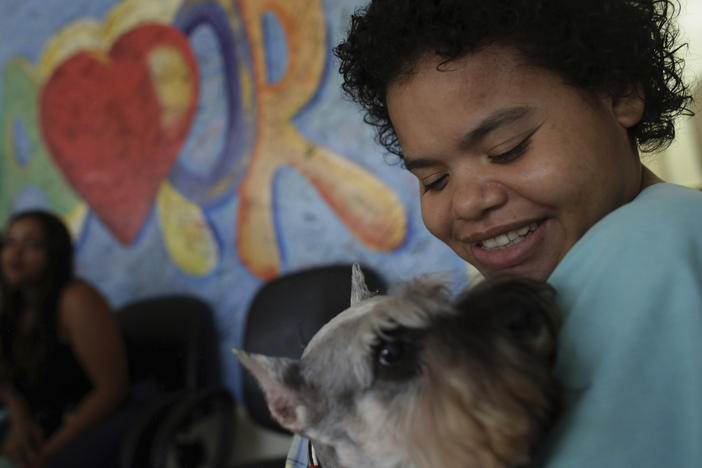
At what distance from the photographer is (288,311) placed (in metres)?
2.00

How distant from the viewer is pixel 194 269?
317 cm

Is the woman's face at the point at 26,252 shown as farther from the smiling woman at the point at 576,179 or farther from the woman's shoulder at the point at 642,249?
the woman's shoulder at the point at 642,249

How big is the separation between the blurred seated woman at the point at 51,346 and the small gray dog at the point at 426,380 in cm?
205

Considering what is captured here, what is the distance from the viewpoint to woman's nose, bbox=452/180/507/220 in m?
0.92

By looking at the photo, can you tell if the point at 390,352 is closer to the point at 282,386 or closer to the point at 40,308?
the point at 282,386

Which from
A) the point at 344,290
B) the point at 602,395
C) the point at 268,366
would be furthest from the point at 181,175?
the point at 602,395

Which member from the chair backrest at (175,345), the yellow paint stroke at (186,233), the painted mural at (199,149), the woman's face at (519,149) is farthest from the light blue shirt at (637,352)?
the yellow paint stroke at (186,233)

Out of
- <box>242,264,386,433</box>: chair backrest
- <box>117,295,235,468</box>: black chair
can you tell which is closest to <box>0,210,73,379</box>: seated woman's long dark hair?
<box>117,295,235,468</box>: black chair

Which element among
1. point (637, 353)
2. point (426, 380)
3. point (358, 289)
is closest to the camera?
point (637, 353)

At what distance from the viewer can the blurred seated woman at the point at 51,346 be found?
2617mm

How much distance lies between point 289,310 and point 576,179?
4.32 feet

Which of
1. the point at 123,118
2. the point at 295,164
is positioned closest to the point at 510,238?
the point at 295,164

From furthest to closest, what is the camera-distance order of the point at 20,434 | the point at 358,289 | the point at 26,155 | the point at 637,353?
the point at 26,155 < the point at 20,434 < the point at 358,289 < the point at 637,353

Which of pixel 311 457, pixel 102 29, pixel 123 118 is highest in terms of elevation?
pixel 102 29
